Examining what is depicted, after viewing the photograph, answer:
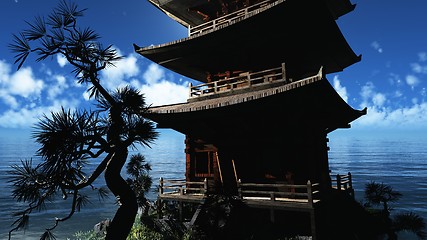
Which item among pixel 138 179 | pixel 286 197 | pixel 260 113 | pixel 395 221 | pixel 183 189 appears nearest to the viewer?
pixel 286 197

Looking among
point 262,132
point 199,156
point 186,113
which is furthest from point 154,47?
point 262,132

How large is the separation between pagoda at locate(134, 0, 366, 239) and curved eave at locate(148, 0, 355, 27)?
283mm

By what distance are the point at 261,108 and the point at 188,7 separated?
9.59 m

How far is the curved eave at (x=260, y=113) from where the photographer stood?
10711mm

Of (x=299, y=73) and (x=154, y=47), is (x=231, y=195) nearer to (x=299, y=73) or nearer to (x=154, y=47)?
(x=299, y=73)

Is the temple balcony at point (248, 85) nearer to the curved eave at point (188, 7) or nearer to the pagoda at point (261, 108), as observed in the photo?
the pagoda at point (261, 108)

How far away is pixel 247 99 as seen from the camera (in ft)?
35.8

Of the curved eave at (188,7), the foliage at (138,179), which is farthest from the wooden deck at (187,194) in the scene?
the curved eave at (188,7)

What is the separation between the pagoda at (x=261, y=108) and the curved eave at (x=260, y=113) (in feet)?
0.15

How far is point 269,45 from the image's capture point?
13281 mm

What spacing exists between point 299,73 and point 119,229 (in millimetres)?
11624

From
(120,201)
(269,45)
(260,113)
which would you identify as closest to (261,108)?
(260,113)

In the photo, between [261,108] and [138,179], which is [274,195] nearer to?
[261,108]

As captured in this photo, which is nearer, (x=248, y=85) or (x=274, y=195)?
(x=274, y=195)
